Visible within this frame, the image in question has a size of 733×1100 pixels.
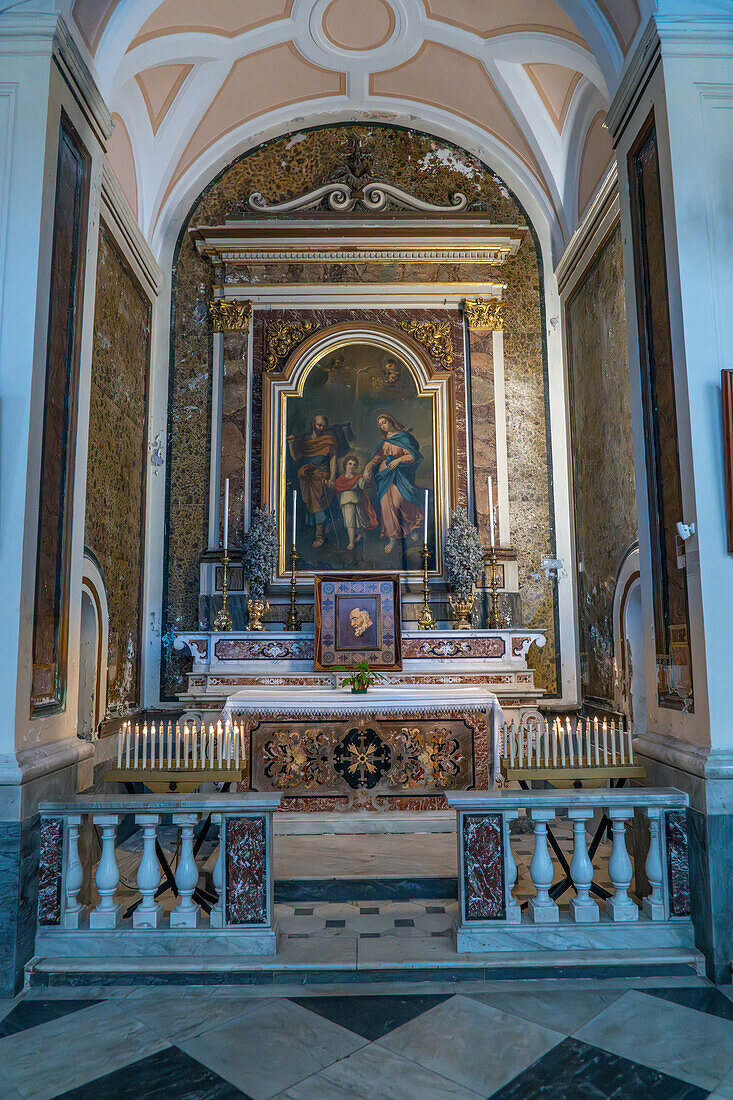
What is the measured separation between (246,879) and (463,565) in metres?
5.22

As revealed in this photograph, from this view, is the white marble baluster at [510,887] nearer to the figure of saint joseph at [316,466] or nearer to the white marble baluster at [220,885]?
the white marble baluster at [220,885]

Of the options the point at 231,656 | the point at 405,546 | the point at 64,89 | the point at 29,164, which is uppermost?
the point at 64,89

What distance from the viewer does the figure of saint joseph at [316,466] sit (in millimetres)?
9336

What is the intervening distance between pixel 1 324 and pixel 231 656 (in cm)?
434

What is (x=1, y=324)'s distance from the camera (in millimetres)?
4414

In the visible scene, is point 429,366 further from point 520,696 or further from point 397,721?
point 397,721

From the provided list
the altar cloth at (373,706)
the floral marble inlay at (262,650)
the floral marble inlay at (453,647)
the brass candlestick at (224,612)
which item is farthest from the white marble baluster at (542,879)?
the brass candlestick at (224,612)

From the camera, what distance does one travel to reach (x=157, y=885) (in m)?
4.16

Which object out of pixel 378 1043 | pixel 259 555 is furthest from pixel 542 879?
pixel 259 555

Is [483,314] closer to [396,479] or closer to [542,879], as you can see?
[396,479]

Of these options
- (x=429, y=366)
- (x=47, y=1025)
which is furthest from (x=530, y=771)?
(x=429, y=366)

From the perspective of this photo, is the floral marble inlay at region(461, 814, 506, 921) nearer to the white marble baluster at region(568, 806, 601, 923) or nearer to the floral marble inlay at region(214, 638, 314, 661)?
the white marble baluster at region(568, 806, 601, 923)

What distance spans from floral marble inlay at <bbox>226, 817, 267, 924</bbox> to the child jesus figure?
5.32m

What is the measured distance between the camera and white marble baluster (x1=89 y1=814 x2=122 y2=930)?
4.16m
